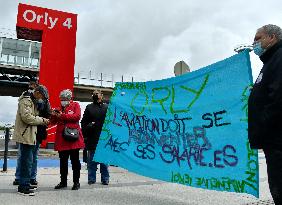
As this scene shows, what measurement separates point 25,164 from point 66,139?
82 cm

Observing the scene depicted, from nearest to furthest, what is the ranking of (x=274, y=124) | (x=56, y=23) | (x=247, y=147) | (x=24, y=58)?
(x=274, y=124) → (x=247, y=147) → (x=56, y=23) → (x=24, y=58)

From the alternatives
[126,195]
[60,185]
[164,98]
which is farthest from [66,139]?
[164,98]

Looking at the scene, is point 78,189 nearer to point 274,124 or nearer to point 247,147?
point 247,147

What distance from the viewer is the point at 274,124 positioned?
2.68m

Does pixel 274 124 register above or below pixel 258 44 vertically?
below

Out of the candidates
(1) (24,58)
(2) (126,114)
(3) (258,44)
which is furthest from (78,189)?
(1) (24,58)

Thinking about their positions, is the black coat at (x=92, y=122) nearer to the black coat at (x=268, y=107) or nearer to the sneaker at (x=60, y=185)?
the sneaker at (x=60, y=185)

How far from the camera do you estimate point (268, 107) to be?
2.70 meters

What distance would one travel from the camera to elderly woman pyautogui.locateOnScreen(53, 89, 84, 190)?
20.1 ft

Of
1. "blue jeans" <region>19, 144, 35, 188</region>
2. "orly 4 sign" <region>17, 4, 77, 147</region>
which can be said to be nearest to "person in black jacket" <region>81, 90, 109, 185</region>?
"blue jeans" <region>19, 144, 35, 188</region>

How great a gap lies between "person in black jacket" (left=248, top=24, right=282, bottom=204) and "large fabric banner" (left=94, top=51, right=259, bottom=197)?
155 cm

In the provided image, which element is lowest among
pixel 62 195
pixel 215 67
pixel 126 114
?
pixel 62 195

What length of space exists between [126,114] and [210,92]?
1.64 m

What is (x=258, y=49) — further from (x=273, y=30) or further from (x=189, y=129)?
(x=189, y=129)
